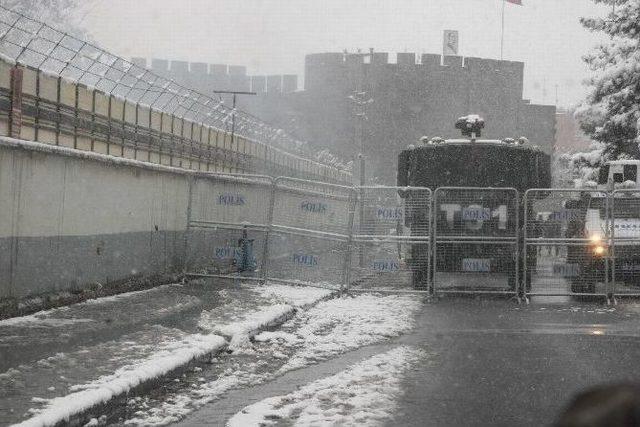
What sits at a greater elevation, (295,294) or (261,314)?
(295,294)

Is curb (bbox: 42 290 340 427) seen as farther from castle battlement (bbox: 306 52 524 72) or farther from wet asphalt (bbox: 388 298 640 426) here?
castle battlement (bbox: 306 52 524 72)

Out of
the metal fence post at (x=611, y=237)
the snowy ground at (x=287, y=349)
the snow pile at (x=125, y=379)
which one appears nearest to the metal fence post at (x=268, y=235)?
the snowy ground at (x=287, y=349)

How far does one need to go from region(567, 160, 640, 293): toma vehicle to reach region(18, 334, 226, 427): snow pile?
28.1 feet

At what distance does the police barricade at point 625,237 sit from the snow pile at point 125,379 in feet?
29.3

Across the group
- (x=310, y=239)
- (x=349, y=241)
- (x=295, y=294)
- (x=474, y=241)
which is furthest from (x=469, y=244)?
(x=295, y=294)

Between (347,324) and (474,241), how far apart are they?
474 cm

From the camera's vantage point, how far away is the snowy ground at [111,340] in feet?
19.2

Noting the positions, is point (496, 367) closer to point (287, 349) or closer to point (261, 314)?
point (287, 349)

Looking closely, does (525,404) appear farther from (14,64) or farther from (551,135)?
(551,135)

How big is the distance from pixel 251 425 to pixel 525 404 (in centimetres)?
214

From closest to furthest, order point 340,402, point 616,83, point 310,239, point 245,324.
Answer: point 340,402 < point 245,324 < point 310,239 < point 616,83

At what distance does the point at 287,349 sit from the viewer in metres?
9.16

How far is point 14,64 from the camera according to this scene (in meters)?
9.86

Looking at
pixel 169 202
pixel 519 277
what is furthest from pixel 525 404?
pixel 169 202
